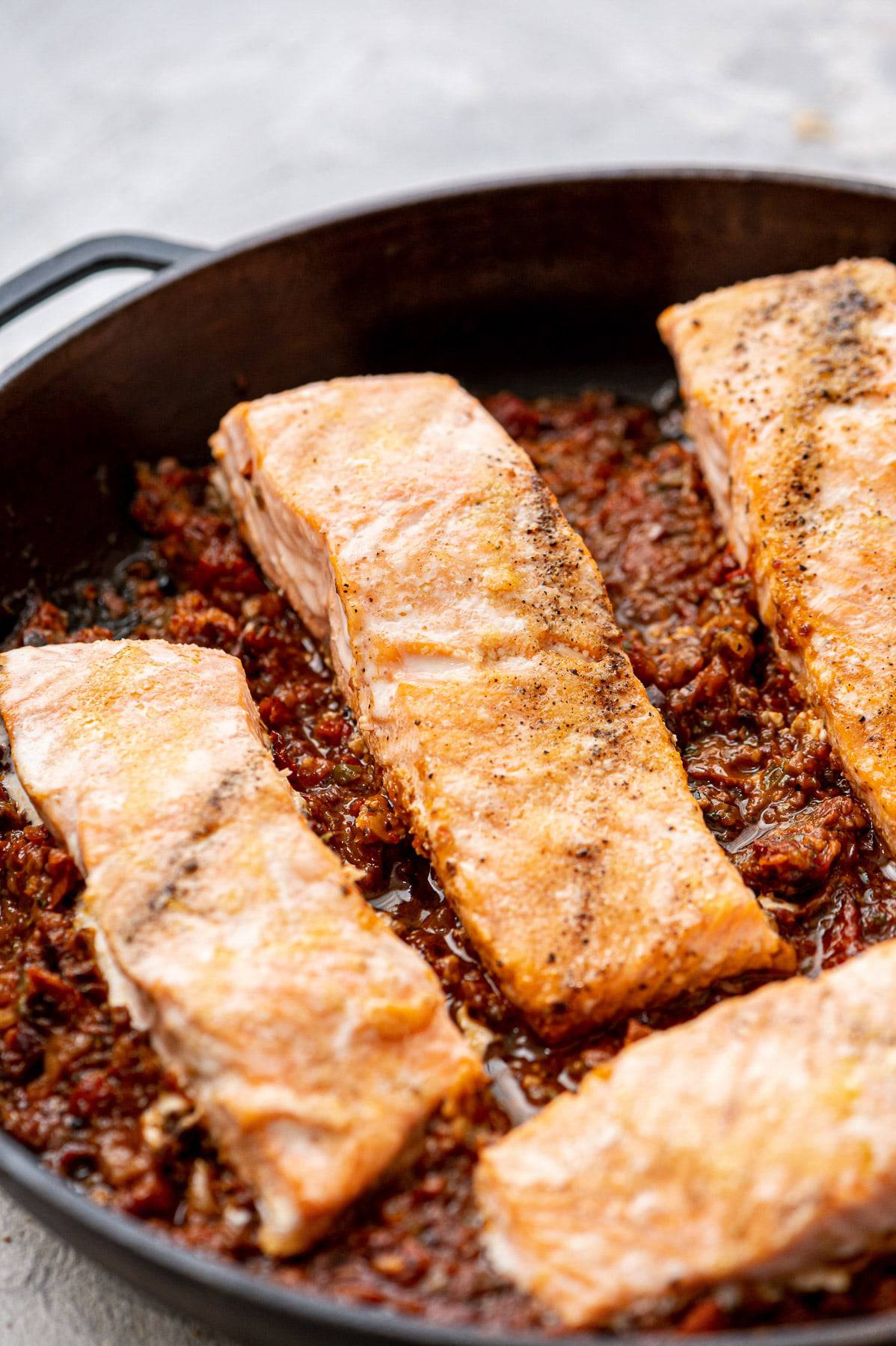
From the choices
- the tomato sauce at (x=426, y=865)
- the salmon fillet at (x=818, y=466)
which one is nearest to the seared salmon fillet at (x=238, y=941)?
the tomato sauce at (x=426, y=865)

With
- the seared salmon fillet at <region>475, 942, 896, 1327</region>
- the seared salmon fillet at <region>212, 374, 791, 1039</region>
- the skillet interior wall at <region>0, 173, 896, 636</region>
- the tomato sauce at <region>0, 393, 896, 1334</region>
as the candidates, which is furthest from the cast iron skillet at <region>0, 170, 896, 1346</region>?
the seared salmon fillet at <region>475, 942, 896, 1327</region>

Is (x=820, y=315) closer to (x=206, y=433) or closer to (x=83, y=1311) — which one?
(x=206, y=433)

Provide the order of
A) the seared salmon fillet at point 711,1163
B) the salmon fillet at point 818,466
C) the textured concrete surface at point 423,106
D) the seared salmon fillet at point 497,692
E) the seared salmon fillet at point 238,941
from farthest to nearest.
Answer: the textured concrete surface at point 423,106
the salmon fillet at point 818,466
the seared salmon fillet at point 497,692
the seared salmon fillet at point 238,941
the seared salmon fillet at point 711,1163

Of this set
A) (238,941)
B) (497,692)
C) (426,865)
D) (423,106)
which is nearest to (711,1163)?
(238,941)

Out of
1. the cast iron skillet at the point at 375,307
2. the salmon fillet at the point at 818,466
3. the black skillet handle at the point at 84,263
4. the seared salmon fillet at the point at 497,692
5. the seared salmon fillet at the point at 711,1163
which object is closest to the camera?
the seared salmon fillet at the point at 711,1163

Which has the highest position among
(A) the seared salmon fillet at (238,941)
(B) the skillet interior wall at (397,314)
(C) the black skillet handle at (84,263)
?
(C) the black skillet handle at (84,263)

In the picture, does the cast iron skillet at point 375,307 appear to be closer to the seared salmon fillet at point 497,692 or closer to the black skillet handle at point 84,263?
the black skillet handle at point 84,263

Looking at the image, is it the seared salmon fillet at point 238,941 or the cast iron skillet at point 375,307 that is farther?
the cast iron skillet at point 375,307
